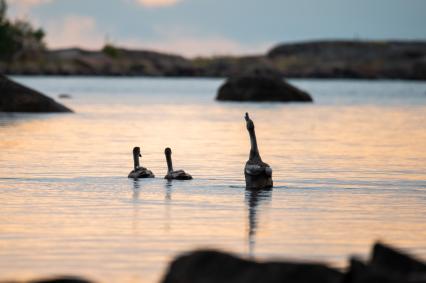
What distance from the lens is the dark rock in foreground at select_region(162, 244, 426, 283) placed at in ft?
35.2

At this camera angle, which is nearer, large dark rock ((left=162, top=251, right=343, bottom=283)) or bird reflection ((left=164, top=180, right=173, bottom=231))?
large dark rock ((left=162, top=251, right=343, bottom=283))

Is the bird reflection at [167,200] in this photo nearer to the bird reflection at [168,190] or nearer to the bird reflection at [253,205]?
the bird reflection at [168,190]

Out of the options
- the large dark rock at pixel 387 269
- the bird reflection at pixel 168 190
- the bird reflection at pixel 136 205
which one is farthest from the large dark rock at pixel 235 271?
the bird reflection at pixel 168 190

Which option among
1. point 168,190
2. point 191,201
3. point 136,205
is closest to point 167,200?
point 191,201

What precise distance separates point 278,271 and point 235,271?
1.47 feet

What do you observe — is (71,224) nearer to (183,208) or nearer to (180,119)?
(183,208)

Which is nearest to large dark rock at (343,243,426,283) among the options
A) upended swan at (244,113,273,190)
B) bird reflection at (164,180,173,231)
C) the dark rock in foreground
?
the dark rock in foreground

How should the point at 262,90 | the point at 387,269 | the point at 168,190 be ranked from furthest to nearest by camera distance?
the point at 262,90
the point at 168,190
the point at 387,269

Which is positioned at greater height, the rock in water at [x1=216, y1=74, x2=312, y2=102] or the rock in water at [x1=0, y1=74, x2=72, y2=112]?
the rock in water at [x1=0, y1=74, x2=72, y2=112]

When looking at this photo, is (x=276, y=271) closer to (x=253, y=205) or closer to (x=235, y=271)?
(x=235, y=271)

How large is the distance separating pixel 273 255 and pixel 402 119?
45.5 metres

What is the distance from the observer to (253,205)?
21.2 metres

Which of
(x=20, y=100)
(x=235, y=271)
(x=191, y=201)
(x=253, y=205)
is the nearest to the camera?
(x=235, y=271)

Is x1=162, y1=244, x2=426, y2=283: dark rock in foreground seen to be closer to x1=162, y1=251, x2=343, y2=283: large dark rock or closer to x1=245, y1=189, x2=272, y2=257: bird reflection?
x1=162, y1=251, x2=343, y2=283: large dark rock
